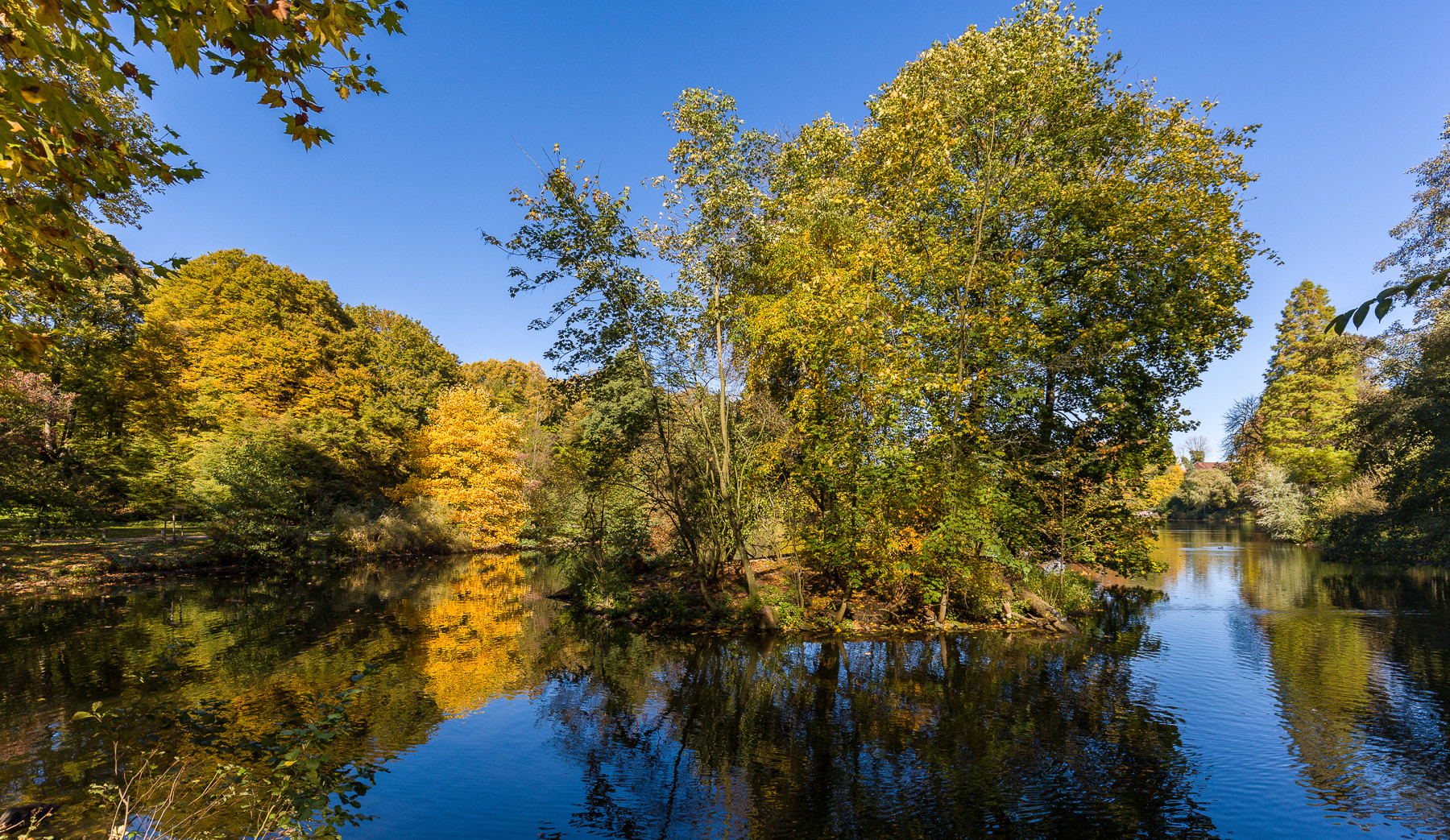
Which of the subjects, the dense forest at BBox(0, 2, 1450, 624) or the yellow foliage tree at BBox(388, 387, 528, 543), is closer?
the dense forest at BBox(0, 2, 1450, 624)

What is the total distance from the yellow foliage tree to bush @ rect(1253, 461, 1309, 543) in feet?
130

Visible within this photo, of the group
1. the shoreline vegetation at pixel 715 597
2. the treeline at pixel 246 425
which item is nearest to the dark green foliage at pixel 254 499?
the treeline at pixel 246 425

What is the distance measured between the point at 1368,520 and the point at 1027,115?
23.6 metres

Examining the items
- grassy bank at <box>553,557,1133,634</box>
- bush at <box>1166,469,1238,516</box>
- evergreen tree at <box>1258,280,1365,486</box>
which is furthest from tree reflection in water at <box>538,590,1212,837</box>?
bush at <box>1166,469,1238,516</box>

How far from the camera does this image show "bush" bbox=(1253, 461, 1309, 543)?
3125 centimetres

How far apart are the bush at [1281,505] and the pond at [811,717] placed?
18538 millimetres

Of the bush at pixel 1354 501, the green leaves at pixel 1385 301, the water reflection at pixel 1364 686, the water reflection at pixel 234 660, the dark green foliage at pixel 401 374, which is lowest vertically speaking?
the water reflection at pixel 234 660

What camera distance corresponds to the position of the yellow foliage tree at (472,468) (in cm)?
3100

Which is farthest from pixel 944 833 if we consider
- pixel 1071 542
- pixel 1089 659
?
pixel 1071 542

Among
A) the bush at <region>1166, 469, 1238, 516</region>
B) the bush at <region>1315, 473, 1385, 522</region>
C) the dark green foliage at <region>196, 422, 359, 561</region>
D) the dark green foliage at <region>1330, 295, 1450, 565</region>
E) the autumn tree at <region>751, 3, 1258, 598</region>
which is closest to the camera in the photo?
the autumn tree at <region>751, 3, 1258, 598</region>

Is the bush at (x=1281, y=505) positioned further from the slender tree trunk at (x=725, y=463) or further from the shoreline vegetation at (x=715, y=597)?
the slender tree trunk at (x=725, y=463)

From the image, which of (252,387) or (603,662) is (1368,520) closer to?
(603,662)

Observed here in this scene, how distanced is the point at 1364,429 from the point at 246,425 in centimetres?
4431

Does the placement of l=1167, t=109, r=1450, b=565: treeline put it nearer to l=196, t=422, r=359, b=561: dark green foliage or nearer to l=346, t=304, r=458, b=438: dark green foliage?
l=196, t=422, r=359, b=561: dark green foliage
